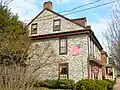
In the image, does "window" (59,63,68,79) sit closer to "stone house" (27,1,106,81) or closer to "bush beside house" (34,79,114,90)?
"stone house" (27,1,106,81)

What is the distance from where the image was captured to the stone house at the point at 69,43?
2741 centimetres

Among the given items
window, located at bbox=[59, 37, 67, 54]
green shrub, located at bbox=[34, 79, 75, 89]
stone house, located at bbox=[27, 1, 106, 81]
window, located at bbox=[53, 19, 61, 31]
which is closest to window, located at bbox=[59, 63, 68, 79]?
stone house, located at bbox=[27, 1, 106, 81]

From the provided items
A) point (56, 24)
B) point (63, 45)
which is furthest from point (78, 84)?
point (56, 24)

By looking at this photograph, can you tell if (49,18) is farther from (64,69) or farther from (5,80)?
(5,80)

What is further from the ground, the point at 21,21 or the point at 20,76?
the point at 21,21

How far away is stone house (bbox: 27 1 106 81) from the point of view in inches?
1079

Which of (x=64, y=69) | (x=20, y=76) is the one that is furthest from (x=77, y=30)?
(x=20, y=76)

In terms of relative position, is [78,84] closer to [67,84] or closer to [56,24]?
[67,84]

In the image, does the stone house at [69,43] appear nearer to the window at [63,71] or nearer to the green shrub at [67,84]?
the window at [63,71]

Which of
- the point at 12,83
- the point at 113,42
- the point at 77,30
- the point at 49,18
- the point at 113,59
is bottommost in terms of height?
the point at 12,83

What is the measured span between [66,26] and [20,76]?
720 inches

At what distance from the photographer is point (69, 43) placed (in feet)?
93.9

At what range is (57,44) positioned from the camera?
29438 mm

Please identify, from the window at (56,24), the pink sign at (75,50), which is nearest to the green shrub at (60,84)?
the pink sign at (75,50)
